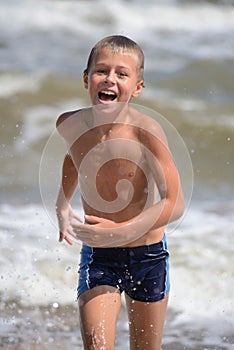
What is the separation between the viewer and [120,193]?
316cm

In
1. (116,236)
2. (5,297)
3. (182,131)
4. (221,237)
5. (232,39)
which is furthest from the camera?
(232,39)

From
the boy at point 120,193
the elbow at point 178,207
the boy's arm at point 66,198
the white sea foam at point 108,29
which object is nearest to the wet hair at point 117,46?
the boy at point 120,193

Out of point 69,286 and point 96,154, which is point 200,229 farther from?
point 96,154

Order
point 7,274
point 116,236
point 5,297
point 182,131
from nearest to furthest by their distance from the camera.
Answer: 1. point 116,236
2. point 5,297
3. point 7,274
4. point 182,131

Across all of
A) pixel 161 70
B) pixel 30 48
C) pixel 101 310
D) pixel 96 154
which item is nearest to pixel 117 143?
pixel 96 154

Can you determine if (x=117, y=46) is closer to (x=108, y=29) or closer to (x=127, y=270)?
(x=127, y=270)

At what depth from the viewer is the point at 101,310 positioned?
2.98 metres

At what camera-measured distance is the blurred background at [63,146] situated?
461 centimetres

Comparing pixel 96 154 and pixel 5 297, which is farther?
pixel 5 297

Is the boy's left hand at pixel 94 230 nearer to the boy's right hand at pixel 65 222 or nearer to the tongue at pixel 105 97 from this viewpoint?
the boy's right hand at pixel 65 222

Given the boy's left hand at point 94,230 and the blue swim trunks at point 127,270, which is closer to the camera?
the boy's left hand at point 94,230

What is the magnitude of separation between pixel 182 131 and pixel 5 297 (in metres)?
4.38

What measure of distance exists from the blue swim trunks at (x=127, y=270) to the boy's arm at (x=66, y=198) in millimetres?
115

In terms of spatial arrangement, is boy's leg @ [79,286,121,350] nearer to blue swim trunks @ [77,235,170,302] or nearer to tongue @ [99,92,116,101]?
blue swim trunks @ [77,235,170,302]
